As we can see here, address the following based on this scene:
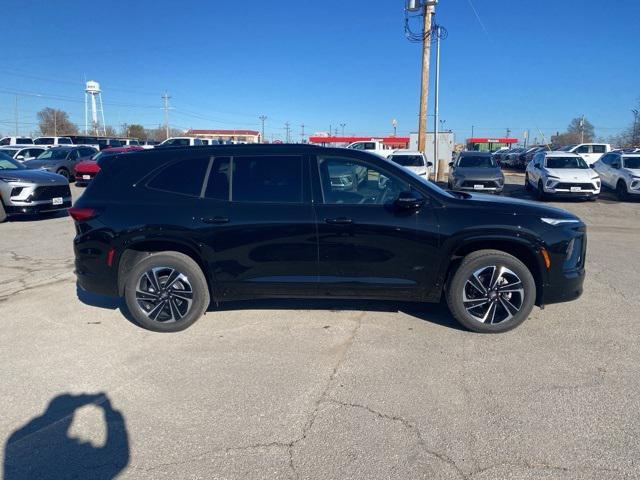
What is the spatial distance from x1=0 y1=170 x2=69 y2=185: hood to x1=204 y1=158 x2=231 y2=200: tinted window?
8607 millimetres

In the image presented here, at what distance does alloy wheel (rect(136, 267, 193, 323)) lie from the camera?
4.46 metres

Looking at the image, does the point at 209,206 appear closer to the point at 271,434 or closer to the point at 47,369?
the point at 47,369

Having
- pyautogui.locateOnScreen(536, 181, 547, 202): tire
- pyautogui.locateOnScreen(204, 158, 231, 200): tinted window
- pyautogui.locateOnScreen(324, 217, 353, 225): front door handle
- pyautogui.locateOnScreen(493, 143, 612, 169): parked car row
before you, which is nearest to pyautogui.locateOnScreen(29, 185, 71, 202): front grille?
pyautogui.locateOnScreen(204, 158, 231, 200): tinted window

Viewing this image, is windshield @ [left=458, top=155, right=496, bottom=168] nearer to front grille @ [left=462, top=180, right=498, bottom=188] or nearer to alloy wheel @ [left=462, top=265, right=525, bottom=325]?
front grille @ [left=462, top=180, right=498, bottom=188]

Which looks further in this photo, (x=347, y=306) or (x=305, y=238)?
(x=347, y=306)

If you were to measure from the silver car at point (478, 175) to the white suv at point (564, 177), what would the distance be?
141 centimetres

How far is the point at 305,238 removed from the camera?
430 centimetres

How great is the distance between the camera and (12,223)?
11070 mm

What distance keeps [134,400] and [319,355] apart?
1.51 meters

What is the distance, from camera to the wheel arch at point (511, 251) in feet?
13.8

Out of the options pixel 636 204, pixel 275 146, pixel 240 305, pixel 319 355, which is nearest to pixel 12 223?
pixel 240 305

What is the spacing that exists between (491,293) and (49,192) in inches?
430

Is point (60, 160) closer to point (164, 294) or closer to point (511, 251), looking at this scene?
point (164, 294)

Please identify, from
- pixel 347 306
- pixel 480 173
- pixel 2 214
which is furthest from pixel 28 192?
pixel 480 173
